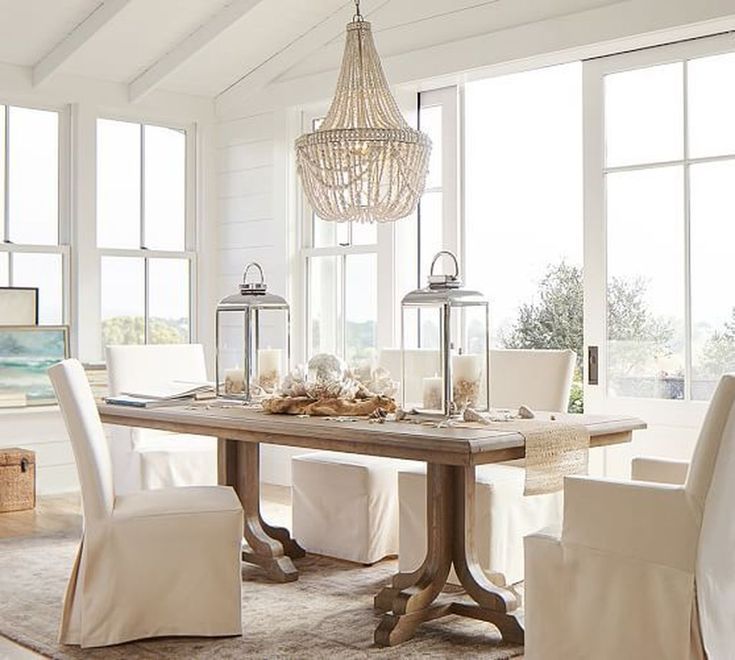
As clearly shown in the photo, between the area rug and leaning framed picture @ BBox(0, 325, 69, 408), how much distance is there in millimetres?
1619

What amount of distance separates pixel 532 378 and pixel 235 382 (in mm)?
1204

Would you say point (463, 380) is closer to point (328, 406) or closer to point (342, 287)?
point (328, 406)

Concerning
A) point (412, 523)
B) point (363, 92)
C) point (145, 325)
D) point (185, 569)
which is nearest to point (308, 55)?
point (145, 325)

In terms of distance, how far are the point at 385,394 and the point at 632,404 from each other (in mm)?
1632

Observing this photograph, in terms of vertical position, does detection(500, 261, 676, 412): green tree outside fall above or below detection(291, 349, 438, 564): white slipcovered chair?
above

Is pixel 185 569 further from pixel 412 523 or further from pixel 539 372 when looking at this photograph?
pixel 539 372

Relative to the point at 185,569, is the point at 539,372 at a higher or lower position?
higher

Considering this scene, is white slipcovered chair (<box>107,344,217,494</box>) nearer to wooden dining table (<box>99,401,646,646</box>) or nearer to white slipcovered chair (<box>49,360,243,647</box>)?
wooden dining table (<box>99,401,646,646</box>)

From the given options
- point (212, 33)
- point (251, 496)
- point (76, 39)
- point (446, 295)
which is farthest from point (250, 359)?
point (76, 39)

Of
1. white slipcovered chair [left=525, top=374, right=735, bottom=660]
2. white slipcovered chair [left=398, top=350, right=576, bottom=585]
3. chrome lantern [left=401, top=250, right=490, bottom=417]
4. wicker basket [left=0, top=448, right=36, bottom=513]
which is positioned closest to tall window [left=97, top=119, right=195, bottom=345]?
wicker basket [left=0, top=448, right=36, bottom=513]

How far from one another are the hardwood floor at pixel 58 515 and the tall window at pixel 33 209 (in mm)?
1086

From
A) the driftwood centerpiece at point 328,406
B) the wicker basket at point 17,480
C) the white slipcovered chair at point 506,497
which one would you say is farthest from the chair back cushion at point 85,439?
the wicker basket at point 17,480

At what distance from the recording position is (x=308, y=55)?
255 inches

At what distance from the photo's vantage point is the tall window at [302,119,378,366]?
6367 mm
